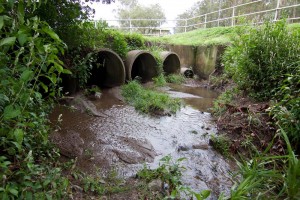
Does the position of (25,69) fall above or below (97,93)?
above

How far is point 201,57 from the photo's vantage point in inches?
363

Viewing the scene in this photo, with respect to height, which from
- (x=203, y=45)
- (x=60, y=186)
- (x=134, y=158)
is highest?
(x=203, y=45)

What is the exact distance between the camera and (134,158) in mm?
2854

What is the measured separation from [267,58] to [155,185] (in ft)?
10.8

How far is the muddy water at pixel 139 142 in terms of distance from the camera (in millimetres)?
2613

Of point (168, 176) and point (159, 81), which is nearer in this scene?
point (168, 176)

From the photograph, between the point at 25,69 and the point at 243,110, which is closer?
the point at 25,69

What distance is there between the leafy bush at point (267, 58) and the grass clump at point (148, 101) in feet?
5.08

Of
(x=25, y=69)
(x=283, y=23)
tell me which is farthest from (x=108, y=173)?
(x=283, y=23)

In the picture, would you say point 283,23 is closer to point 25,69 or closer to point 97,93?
point 97,93

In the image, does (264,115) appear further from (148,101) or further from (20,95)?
(20,95)

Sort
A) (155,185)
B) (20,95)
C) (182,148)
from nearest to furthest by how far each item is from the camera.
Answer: (20,95), (155,185), (182,148)

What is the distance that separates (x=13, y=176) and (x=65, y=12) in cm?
257

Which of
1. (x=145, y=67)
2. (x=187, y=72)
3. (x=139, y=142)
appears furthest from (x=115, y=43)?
(x=139, y=142)
